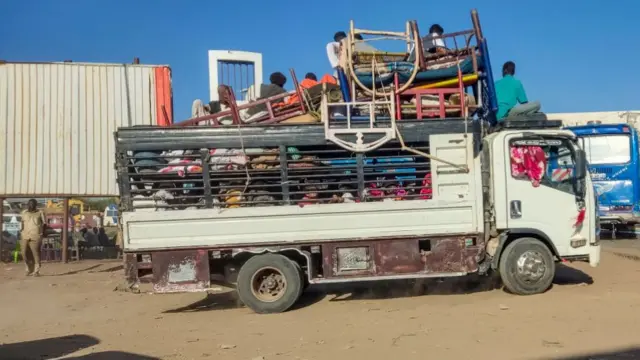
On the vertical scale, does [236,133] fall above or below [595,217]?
above

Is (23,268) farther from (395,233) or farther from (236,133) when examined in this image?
(395,233)

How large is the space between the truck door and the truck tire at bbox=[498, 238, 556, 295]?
0.67 ft

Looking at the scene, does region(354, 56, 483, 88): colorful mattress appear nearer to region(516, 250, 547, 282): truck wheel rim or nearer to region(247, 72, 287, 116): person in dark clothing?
region(247, 72, 287, 116): person in dark clothing

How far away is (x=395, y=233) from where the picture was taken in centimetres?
735

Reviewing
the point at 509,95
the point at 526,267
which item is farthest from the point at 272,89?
the point at 526,267

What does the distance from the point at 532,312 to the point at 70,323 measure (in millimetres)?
5483

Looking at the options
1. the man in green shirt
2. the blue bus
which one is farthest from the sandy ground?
the blue bus

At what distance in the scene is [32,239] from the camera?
1218 centimetres

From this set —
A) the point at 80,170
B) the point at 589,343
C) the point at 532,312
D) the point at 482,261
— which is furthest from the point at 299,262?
the point at 80,170

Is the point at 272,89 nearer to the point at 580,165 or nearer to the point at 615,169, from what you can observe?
the point at 580,165

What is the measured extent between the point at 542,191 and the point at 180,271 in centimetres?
460

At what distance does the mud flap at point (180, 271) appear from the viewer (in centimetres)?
721

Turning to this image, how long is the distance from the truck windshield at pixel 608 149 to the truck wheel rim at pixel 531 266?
8589mm

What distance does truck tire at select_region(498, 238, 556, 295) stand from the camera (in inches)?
293
